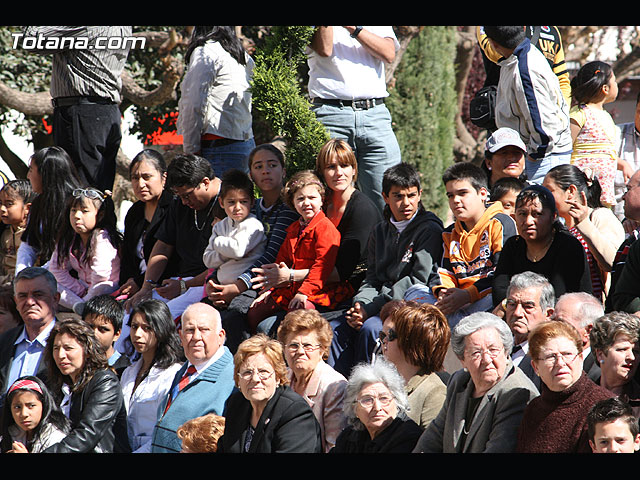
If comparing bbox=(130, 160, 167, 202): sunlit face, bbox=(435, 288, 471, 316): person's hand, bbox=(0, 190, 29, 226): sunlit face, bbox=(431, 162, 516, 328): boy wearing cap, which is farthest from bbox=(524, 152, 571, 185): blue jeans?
bbox=(0, 190, 29, 226): sunlit face

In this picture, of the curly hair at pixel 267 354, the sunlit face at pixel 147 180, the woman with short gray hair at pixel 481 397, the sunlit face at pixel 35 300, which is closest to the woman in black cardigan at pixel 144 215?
the sunlit face at pixel 147 180

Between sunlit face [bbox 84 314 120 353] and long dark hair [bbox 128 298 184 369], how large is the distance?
0.36m

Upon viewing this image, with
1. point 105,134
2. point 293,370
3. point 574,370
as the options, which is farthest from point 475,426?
point 105,134

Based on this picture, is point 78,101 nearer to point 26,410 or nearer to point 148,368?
point 148,368

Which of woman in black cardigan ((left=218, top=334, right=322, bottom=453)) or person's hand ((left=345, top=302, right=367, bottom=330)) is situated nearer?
woman in black cardigan ((left=218, top=334, right=322, bottom=453))

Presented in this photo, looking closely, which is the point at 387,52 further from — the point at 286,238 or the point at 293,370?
the point at 293,370

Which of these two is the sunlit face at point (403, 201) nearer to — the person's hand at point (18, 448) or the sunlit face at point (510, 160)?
the sunlit face at point (510, 160)

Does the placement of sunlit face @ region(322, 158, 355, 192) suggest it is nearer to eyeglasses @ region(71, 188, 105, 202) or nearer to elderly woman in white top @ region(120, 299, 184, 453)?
elderly woman in white top @ region(120, 299, 184, 453)

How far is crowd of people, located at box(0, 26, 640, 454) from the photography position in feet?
14.4

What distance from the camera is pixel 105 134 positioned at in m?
7.80

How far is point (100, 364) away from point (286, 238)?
5.00 ft

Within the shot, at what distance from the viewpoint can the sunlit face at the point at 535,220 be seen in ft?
17.3

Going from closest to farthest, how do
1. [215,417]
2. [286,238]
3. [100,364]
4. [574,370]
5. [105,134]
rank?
[574,370], [215,417], [100,364], [286,238], [105,134]
